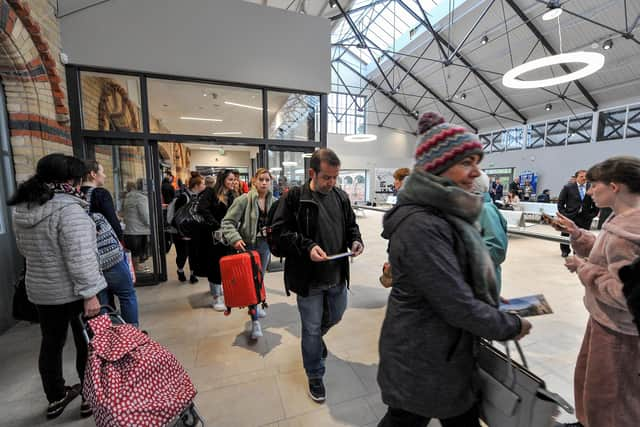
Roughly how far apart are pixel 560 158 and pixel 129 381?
58.2ft

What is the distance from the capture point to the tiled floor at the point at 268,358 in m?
1.76

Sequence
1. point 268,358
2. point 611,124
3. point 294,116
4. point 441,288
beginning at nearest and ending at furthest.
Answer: point 441,288 < point 268,358 < point 294,116 < point 611,124

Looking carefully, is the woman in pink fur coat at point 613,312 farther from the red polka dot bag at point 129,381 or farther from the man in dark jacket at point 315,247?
the red polka dot bag at point 129,381

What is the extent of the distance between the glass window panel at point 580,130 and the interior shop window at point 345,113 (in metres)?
10.9

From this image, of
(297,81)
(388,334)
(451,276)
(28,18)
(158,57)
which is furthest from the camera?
(297,81)

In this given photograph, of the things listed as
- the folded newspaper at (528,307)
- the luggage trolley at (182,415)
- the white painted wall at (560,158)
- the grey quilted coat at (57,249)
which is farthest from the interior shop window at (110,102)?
the white painted wall at (560,158)

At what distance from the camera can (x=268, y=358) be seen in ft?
7.59

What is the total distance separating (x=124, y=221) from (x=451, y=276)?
14.0ft

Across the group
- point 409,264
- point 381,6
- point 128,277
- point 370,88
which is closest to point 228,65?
point 128,277

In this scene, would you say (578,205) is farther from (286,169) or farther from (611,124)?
(611,124)

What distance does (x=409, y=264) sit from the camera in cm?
89

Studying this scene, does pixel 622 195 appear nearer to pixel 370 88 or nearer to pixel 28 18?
pixel 28 18

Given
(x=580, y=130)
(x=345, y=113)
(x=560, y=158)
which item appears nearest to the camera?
(x=580, y=130)

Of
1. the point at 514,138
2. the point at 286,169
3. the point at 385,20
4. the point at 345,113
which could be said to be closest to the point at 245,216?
the point at 286,169
